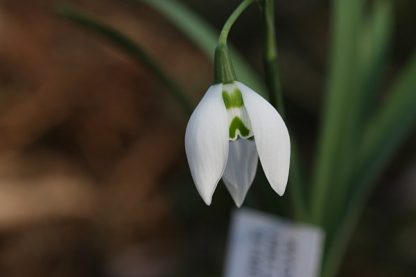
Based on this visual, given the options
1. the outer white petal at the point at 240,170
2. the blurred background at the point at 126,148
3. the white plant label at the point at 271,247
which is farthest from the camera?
the blurred background at the point at 126,148

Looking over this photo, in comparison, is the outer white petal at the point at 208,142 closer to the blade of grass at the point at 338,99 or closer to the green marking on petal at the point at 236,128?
the green marking on petal at the point at 236,128

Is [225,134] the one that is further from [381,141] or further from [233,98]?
[381,141]

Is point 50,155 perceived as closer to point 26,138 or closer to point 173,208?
point 26,138

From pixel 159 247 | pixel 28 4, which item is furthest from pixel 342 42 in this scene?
pixel 28 4

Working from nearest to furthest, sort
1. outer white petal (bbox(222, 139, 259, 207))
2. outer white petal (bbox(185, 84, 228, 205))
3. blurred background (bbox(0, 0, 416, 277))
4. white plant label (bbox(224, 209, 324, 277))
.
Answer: outer white petal (bbox(185, 84, 228, 205))
outer white petal (bbox(222, 139, 259, 207))
white plant label (bbox(224, 209, 324, 277))
blurred background (bbox(0, 0, 416, 277))

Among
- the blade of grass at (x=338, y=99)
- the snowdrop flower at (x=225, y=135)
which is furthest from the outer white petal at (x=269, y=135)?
the blade of grass at (x=338, y=99)

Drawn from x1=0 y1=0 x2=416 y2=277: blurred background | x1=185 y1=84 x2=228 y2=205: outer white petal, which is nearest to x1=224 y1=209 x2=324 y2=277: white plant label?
x1=185 y1=84 x2=228 y2=205: outer white petal

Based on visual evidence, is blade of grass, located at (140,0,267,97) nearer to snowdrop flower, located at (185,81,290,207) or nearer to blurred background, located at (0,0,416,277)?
snowdrop flower, located at (185,81,290,207)
